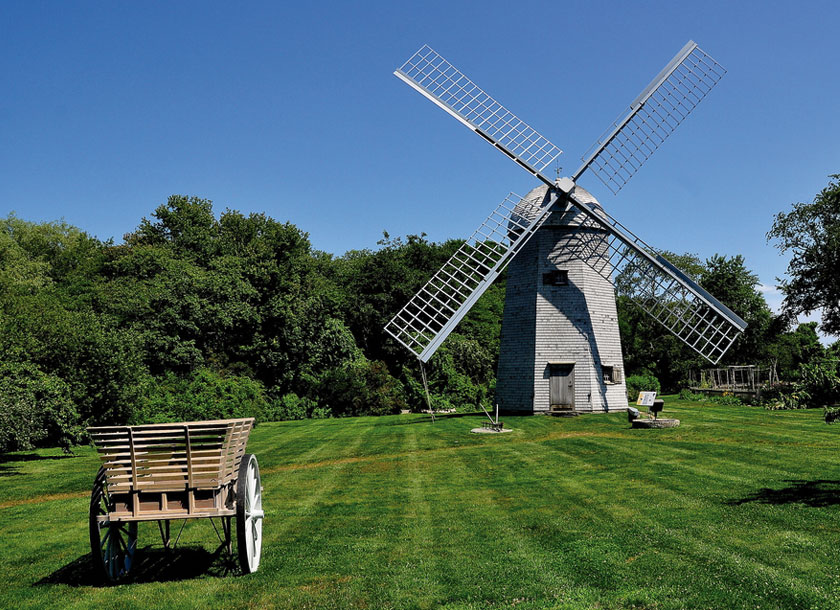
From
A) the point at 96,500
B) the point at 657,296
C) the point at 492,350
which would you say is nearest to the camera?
the point at 96,500

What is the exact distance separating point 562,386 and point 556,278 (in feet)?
16.1

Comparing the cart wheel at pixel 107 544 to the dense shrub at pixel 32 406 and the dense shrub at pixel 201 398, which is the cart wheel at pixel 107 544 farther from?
the dense shrub at pixel 201 398

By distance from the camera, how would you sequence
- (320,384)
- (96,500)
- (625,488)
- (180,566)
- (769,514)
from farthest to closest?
(320,384) < (625,488) < (769,514) < (180,566) < (96,500)

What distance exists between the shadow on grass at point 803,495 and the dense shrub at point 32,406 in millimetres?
17791

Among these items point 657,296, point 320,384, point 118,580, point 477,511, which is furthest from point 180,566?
point 320,384

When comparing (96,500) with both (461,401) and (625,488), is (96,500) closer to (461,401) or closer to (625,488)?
(625,488)

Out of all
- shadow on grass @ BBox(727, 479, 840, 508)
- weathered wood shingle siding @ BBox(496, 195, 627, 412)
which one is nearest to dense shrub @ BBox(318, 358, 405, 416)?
weathered wood shingle siding @ BBox(496, 195, 627, 412)

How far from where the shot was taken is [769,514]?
1038 centimetres

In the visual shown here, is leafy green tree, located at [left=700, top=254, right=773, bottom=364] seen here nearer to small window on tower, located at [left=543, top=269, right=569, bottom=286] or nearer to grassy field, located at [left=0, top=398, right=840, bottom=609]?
small window on tower, located at [left=543, top=269, right=569, bottom=286]

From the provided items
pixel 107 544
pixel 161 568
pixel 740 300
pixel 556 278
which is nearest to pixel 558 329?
pixel 556 278

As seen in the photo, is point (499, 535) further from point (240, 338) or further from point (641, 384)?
point (641, 384)

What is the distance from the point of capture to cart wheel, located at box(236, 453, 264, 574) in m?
7.75

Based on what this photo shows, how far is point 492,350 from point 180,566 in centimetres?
4098

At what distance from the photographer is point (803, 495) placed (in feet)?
38.3
